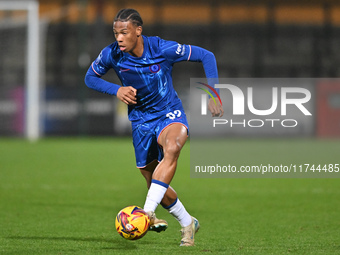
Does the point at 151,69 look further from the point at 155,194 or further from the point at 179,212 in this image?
the point at 179,212

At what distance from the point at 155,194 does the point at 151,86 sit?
3.20 feet

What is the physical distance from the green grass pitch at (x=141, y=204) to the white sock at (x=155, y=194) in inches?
16.0

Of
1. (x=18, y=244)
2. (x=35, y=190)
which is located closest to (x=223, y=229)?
(x=18, y=244)

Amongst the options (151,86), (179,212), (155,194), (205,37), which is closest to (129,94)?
(151,86)

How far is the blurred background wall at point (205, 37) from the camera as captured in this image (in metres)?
26.8

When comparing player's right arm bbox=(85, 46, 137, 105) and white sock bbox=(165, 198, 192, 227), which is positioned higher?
player's right arm bbox=(85, 46, 137, 105)

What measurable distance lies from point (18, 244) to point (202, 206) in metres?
3.78

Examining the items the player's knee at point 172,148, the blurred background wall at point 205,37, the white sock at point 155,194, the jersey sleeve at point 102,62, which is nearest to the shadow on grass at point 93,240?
the white sock at point 155,194

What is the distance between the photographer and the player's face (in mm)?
5707

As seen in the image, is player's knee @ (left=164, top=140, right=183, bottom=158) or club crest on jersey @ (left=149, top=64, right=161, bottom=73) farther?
club crest on jersey @ (left=149, top=64, right=161, bottom=73)

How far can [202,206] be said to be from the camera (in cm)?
943

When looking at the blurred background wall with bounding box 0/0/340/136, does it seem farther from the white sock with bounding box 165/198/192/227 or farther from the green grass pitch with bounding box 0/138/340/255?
the white sock with bounding box 165/198/192/227

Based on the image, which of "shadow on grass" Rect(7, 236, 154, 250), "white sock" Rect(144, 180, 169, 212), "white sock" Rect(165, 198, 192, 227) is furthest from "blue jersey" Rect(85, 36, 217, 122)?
"shadow on grass" Rect(7, 236, 154, 250)

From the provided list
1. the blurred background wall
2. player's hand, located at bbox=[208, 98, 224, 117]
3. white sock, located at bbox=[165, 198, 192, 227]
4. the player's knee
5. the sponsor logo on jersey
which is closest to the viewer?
the player's knee
